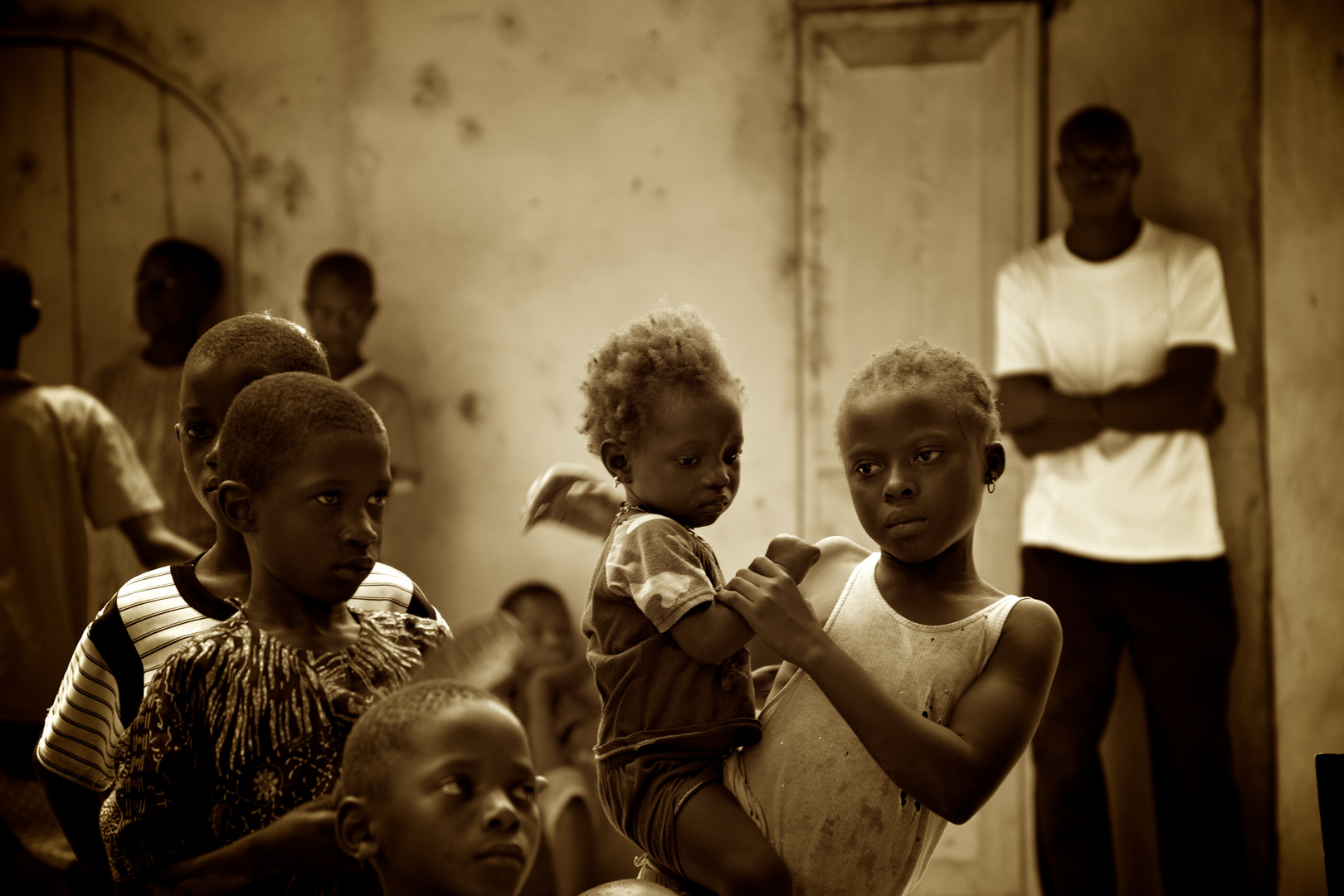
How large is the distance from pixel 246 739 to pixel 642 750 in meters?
0.56

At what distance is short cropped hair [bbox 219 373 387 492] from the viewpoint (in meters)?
1.46

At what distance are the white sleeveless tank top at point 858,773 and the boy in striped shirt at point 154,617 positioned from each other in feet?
1.71

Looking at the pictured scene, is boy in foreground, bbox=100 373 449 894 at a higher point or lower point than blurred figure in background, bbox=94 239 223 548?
lower

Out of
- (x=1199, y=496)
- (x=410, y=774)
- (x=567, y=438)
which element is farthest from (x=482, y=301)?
(x=410, y=774)

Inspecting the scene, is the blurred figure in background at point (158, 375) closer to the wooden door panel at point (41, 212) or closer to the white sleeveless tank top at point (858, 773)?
the wooden door panel at point (41, 212)

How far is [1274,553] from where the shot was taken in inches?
170

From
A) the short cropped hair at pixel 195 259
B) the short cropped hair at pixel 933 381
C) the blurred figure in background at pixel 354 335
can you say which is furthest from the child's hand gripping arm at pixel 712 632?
the short cropped hair at pixel 195 259

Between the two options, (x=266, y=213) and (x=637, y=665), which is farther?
(x=266, y=213)

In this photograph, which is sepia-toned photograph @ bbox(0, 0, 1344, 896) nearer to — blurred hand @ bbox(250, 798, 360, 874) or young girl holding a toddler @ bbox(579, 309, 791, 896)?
young girl holding a toddler @ bbox(579, 309, 791, 896)

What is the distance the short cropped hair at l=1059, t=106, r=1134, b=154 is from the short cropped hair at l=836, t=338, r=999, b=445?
2.68 metres

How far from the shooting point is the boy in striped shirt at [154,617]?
1.63 m

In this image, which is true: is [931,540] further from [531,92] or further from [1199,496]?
[531,92]

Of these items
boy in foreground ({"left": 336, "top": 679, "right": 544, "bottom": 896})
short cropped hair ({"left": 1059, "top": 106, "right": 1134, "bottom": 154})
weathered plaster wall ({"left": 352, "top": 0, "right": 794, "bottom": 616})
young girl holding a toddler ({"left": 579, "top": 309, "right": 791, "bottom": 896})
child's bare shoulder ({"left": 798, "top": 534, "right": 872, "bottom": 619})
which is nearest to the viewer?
boy in foreground ({"left": 336, "top": 679, "right": 544, "bottom": 896})

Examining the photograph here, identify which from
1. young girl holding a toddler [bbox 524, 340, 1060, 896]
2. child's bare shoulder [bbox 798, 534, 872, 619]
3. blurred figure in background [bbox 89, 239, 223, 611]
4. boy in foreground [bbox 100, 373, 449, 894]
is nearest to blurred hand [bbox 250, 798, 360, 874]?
boy in foreground [bbox 100, 373, 449, 894]
